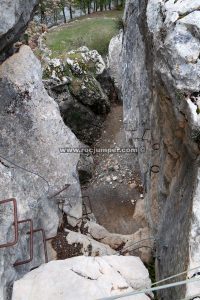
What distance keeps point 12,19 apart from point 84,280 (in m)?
7.32

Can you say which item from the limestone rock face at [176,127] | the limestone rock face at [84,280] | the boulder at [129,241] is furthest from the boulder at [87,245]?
the limestone rock face at [84,280]

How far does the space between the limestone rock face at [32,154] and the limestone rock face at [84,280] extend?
2659 millimetres

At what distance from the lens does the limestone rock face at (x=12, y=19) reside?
10117mm

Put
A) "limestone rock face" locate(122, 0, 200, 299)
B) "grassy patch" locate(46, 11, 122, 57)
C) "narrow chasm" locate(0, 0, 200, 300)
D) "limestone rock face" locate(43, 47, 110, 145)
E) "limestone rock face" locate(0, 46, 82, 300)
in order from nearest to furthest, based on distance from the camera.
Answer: "limestone rock face" locate(122, 0, 200, 299)
"narrow chasm" locate(0, 0, 200, 300)
"limestone rock face" locate(0, 46, 82, 300)
"limestone rock face" locate(43, 47, 110, 145)
"grassy patch" locate(46, 11, 122, 57)

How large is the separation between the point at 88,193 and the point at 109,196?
43.8 inches

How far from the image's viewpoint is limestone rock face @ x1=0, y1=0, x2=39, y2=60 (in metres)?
10.1

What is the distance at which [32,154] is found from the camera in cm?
1171

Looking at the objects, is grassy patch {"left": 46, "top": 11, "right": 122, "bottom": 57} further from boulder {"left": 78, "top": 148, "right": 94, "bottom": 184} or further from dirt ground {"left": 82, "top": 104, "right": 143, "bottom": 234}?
boulder {"left": 78, "top": 148, "right": 94, "bottom": 184}

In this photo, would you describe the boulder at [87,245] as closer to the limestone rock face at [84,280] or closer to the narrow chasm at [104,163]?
the narrow chasm at [104,163]

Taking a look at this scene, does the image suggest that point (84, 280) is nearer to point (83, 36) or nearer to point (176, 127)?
point (176, 127)

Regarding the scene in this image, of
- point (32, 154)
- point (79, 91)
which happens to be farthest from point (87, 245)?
point (79, 91)

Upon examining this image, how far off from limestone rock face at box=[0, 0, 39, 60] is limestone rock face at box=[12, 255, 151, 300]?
6650 millimetres

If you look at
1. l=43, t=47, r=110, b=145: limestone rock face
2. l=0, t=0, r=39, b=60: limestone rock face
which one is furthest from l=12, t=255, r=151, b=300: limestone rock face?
l=43, t=47, r=110, b=145: limestone rock face

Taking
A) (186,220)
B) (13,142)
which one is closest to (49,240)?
(13,142)
